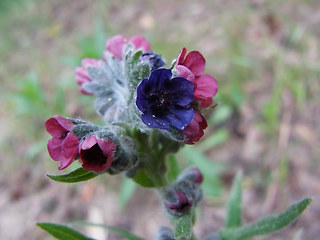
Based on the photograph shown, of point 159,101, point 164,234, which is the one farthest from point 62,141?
point 164,234

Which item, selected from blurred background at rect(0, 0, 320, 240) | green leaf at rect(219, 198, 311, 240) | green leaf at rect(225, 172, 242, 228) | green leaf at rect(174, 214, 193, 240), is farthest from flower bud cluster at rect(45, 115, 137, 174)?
blurred background at rect(0, 0, 320, 240)

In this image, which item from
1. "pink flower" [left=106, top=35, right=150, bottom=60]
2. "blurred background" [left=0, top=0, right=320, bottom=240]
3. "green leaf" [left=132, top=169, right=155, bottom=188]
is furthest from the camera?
"blurred background" [left=0, top=0, right=320, bottom=240]

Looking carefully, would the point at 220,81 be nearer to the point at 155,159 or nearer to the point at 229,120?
the point at 229,120

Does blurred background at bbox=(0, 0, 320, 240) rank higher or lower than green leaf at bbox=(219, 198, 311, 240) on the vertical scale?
higher

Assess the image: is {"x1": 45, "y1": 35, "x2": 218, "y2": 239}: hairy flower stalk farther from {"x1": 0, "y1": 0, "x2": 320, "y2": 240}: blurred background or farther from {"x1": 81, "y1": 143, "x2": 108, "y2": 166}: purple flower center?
{"x1": 0, "y1": 0, "x2": 320, "y2": 240}: blurred background

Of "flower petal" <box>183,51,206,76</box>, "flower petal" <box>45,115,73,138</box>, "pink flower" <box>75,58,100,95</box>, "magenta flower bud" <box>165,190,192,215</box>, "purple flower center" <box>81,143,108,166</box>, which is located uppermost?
"pink flower" <box>75,58,100,95</box>

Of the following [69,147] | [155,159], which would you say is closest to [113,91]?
[155,159]
